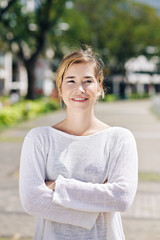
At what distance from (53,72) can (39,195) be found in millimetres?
61988

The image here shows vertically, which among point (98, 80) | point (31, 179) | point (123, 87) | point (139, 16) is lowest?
point (123, 87)

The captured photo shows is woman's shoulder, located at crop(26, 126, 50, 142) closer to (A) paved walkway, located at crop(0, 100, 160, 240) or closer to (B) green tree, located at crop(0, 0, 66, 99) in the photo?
(A) paved walkway, located at crop(0, 100, 160, 240)

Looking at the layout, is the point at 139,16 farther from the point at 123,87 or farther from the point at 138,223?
the point at 138,223

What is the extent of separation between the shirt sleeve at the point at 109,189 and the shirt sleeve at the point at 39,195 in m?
0.04

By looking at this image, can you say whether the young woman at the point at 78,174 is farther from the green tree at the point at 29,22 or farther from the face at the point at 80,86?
the green tree at the point at 29,22

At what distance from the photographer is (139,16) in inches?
2157

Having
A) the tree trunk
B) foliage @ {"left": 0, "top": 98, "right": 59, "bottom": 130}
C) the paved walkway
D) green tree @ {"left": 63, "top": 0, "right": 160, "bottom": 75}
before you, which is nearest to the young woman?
the paved walkway

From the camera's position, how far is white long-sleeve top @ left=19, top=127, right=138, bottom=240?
2.18m

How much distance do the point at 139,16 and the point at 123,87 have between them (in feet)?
44.8

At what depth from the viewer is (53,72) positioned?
209 feet

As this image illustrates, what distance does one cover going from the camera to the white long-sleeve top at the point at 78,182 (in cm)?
218

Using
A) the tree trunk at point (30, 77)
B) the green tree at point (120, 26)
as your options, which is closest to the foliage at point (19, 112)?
the tree trunk at point (30, 77)

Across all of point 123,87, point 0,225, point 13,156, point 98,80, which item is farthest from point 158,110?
point 123,87

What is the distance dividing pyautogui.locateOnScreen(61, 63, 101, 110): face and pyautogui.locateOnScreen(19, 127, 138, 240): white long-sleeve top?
0.17 meters
